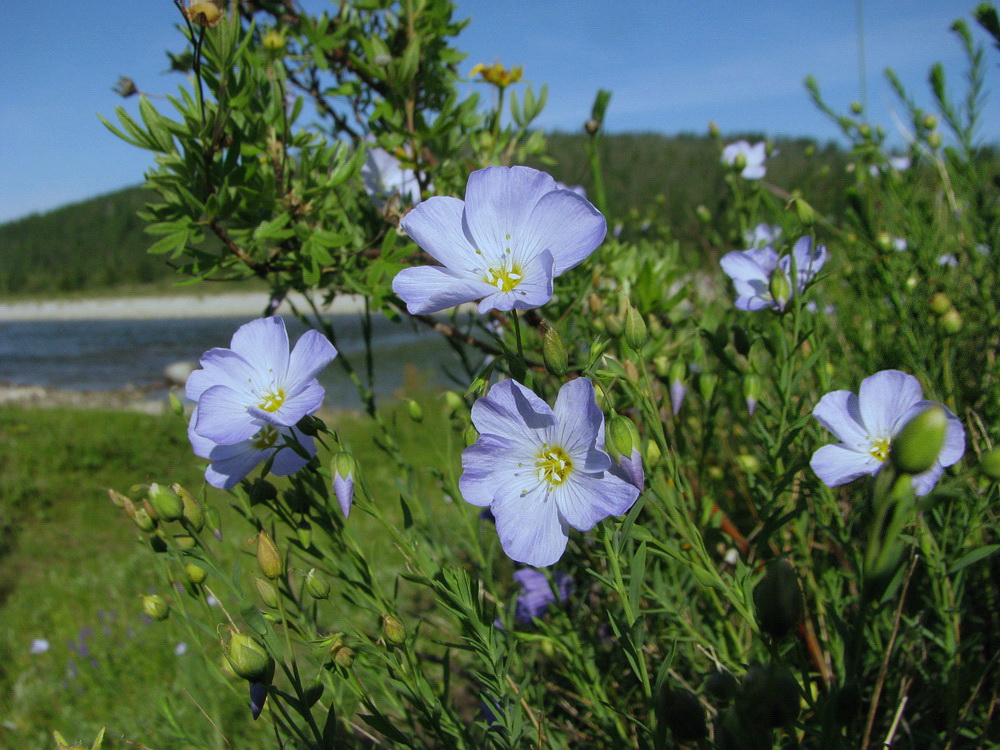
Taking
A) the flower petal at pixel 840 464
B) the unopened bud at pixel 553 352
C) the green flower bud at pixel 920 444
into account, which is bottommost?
the flower petal at pixel 840 464

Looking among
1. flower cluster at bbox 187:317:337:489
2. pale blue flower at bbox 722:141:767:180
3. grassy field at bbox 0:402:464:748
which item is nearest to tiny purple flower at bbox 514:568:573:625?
grassy field at bbox 0:402:464:748

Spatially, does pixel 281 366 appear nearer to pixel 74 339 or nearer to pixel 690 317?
pixel 690 317

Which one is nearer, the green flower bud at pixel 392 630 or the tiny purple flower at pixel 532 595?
the green flower bud at pixel 392 630

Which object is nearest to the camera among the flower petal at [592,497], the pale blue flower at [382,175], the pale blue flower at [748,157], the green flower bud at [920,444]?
the green flower bud at [920,444]

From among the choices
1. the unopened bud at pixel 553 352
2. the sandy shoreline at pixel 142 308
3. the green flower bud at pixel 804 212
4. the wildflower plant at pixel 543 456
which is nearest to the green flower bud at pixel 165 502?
the wildflower plant at pixel 543 456

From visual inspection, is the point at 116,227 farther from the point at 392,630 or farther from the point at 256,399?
the point at 392,630

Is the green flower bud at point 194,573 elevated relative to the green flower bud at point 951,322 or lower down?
lower down

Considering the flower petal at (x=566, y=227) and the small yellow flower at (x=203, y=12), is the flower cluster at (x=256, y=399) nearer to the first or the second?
the flower petal at (x=566, y=227)
